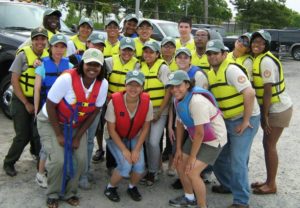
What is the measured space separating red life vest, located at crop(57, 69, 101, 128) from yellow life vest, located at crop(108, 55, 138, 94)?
582mm

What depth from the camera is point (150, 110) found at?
14.5 feet

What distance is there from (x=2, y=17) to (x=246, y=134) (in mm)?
5268

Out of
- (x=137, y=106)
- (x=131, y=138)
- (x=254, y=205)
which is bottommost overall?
(x=254, y=205)

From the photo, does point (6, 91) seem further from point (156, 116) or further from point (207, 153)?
point (207, 153)

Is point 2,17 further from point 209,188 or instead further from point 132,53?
point 209,188

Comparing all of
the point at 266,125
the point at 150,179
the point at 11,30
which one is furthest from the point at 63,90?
the point at 11,30

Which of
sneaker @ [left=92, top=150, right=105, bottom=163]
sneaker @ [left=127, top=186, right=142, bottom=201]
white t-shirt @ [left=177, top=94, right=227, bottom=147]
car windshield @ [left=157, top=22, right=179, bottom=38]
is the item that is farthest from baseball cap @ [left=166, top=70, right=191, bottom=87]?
car windshield @ [left=157, top=22, right=179, bottom=38]

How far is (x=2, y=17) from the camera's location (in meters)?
7.35

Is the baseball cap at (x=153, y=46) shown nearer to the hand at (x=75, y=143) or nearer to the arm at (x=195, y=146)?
the arm at (x=195, y=146)

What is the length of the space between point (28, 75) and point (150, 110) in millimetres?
1451

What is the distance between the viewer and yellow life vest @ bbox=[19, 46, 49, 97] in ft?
15.0

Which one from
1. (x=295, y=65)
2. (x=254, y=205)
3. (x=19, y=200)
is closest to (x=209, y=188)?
(x=254, y=205)

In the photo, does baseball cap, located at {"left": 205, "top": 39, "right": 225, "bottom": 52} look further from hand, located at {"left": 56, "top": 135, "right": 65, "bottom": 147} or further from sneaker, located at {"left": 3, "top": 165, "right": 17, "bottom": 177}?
sneaker, located at {"left": 3, "top": 165, "right": 17, "bottom": 177}

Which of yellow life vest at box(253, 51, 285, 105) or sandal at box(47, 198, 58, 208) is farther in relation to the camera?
yellow life vest at box(253, 51, 285, 105)
